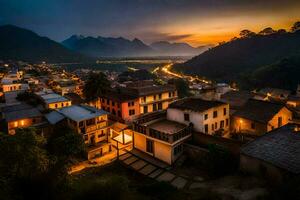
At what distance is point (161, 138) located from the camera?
30.3 m

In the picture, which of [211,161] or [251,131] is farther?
[251,131]

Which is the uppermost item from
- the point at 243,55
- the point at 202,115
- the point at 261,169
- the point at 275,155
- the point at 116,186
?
the point at 243,55

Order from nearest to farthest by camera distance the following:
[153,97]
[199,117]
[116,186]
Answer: [116,186], [199,117], [153,97]

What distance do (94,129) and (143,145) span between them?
879 centimetres

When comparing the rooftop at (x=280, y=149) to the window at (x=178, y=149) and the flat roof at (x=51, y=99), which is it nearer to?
the window at (x=178, y=149)

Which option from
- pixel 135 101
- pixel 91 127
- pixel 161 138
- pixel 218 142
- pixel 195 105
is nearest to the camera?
pixel 218 142

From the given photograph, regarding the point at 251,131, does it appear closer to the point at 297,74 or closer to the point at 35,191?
the point at 35,191

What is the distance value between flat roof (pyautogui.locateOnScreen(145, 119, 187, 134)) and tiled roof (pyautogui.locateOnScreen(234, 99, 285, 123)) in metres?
12.6

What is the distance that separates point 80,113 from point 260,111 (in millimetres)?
31722

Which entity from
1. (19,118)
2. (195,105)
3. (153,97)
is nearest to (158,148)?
(195,105)

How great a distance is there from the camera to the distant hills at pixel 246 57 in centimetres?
13488

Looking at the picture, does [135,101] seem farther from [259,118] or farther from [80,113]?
[259,118]

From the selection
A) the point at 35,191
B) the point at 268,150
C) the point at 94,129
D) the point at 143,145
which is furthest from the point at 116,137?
the point at 35,191

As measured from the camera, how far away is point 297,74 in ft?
346
